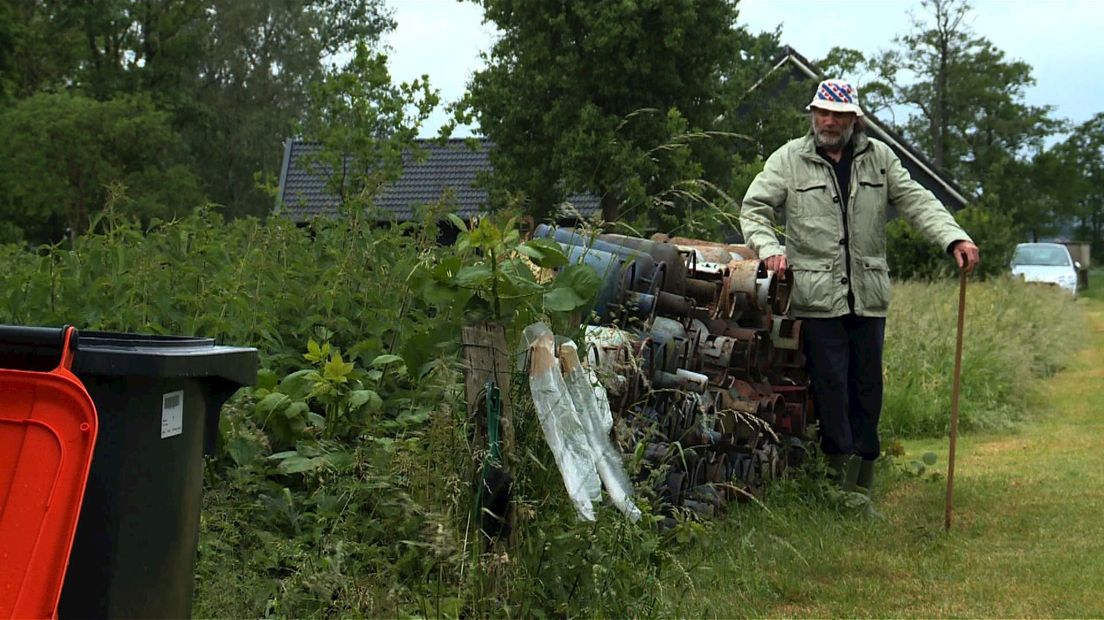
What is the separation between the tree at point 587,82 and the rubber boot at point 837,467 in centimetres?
1763

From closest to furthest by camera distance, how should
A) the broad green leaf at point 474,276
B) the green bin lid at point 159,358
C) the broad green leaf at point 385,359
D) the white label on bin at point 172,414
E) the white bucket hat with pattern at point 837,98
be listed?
1. the green bin lid at point 159,358
2. the white label on bin at point 172,414
3. the broad green leaf at point 474,276
4. the broad green leaf at point 385,359
5. the white bucket hat with pattern at point 837,98

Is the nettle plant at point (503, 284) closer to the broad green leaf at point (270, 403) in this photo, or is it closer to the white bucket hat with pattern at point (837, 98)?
the broad green leaf at point (270, 403)

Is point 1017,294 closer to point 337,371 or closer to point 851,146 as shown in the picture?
point 851,146

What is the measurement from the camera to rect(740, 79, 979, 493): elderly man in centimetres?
649

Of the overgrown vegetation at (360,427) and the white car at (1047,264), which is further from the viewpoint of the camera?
the white car at (1047,264)

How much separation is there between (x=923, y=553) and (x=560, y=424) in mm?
2150

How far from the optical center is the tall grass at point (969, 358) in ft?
32.4

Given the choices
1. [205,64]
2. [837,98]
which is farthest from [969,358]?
[205,64]

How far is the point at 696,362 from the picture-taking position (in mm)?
6176

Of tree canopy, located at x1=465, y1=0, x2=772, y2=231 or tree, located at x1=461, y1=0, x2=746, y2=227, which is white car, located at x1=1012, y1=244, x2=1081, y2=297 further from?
tree, located at x1=461, y1=0, x2=746, y2=227

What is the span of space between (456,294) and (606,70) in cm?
2163

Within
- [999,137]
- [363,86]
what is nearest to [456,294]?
[363,86]

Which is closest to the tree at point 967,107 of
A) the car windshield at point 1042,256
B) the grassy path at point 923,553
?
the car windshield at point 1042,256

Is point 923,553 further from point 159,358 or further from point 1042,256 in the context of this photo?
point 1042,256
